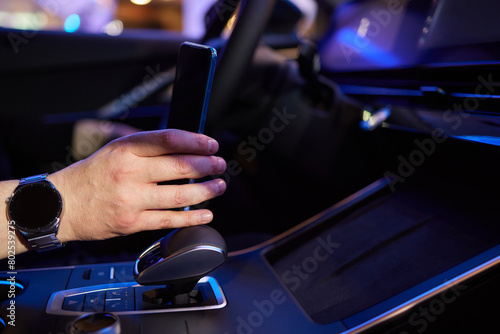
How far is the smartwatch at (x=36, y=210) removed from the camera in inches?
26.8

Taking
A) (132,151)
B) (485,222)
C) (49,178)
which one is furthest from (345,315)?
(49,178)

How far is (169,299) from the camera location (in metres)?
0.72

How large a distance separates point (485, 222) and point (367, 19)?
76cm

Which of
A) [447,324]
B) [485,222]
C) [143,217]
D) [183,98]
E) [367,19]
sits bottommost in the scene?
[447,324]

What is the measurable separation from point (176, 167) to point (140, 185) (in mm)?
63

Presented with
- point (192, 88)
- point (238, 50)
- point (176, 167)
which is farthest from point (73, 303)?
point (238, 50)

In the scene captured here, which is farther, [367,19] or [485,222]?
[367,19]

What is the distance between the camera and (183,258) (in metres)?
0.64

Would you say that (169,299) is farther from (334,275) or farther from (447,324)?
(447,324)

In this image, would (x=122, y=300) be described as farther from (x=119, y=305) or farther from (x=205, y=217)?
(x=205, y=217)

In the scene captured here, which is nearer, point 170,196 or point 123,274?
point 170,196

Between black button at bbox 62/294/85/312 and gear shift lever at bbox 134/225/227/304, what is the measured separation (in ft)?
0.34

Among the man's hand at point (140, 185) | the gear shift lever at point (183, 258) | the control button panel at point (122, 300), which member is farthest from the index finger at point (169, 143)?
the control button panel at point (122, 300)

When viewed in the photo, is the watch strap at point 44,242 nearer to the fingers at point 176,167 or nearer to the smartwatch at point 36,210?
the smartwatch at point 36,210
